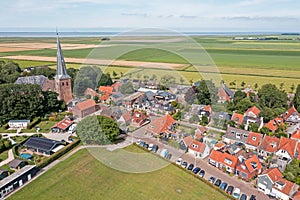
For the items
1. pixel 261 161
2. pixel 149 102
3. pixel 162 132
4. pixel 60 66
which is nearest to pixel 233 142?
pixel 261 161

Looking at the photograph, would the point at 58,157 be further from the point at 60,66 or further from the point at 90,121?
the point at 60,66

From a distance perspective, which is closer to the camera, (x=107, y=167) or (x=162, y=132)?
(x=107, y=167)

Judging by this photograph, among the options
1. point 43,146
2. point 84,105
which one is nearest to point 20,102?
point 84,105

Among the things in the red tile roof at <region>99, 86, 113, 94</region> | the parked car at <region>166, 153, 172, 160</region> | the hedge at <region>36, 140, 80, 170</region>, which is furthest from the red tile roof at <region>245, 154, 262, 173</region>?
the red tile roof at <region>99, 86, 113, 94</region>

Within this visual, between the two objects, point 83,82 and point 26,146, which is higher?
point 83,82

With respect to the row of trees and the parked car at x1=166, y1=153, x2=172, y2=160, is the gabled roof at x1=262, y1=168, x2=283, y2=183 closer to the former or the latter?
the parked car at x1=166, y1=153, x2=172, y2=160

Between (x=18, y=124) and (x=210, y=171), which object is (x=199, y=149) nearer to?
(x=210, y=171)

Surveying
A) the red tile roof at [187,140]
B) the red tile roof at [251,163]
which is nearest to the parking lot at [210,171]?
the red tile roof at [187,140]

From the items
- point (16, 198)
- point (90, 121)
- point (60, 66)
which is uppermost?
point (60, 66)
